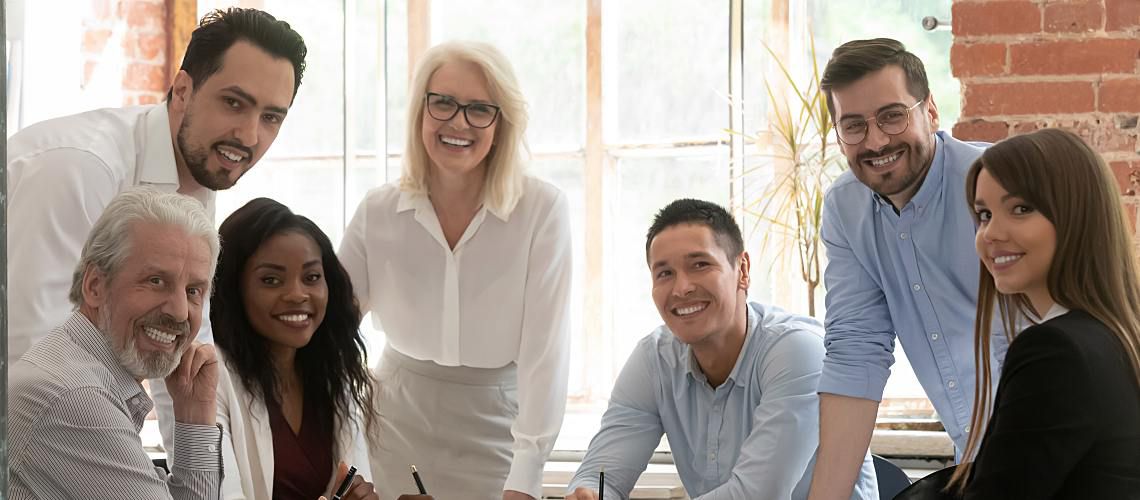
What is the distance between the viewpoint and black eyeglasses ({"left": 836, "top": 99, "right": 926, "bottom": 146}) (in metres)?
2.06

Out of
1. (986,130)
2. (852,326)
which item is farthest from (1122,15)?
(852,326)

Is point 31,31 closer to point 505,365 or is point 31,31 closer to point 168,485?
point 505,365

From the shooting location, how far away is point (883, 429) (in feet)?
10.9

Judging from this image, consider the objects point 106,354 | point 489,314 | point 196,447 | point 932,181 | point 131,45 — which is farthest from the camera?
point 131,45

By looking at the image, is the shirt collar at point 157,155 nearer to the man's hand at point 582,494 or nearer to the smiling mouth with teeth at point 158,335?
the smiling mouth with teeth at point 158,335

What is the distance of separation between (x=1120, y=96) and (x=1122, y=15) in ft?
0.64

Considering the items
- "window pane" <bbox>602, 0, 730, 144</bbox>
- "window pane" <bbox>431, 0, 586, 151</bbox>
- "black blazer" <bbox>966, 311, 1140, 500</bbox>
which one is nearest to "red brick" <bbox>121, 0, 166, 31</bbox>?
"window pane" <bbox>431, 0, 586, 151</bbox>

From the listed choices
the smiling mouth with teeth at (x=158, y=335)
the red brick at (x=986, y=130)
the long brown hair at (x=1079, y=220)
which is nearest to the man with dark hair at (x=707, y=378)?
the long brown hair at (x=1079, y=220)

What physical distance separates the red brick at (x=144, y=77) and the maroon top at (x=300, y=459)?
7.11 feet

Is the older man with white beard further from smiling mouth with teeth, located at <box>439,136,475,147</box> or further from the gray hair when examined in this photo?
smiling mouth with teeth, located at <box>439,136,475,147</box>

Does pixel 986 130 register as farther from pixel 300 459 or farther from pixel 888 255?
pixel 300 459

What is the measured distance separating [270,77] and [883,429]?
201 centimetres

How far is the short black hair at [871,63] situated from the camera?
2061mm

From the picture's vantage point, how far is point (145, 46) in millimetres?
4051
